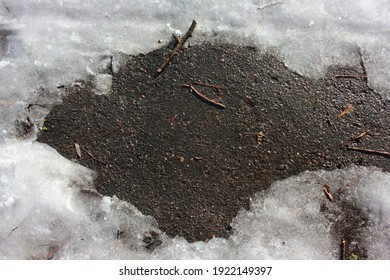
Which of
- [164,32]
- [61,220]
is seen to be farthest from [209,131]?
[61,220]

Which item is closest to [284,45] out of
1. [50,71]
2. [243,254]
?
[243,254]

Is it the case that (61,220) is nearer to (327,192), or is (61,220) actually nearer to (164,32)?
(164,32)

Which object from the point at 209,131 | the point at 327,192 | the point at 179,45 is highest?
the point at 179,45

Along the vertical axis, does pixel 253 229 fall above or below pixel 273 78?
below

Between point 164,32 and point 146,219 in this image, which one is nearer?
point 146,219

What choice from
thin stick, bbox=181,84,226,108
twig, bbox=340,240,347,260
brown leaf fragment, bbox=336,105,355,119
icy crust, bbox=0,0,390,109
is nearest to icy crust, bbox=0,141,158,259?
icy crust, bbox=0,0,390,109

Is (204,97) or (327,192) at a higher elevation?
(204,97)
